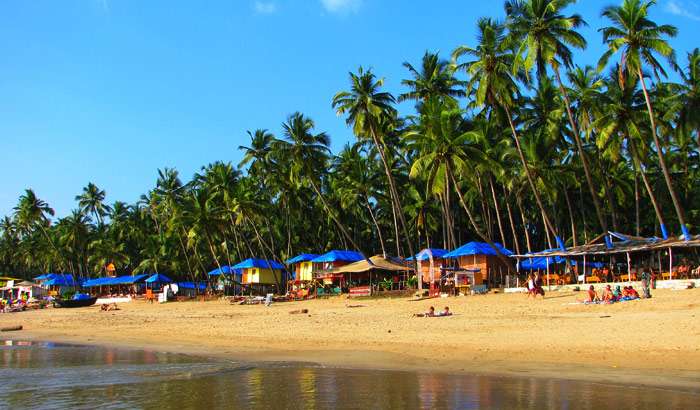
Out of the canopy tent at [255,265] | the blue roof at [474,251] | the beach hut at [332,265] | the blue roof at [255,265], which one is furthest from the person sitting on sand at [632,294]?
the blue roof at [255,265]

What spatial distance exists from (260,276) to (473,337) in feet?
125

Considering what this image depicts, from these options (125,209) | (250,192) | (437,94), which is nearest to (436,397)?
(437,94)

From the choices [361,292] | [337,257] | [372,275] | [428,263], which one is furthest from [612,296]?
[337,257]

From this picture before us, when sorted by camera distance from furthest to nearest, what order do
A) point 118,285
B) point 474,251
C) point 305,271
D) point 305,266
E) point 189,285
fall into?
1. point 118,285
2. point 189,285
3. point 305,266
4. point 305,271
5. point 474,251

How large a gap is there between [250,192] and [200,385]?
40.0m

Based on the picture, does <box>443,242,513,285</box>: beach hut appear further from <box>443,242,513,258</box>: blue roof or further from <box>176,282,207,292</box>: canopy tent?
<box>176,282,207,292</box>: canopy tent

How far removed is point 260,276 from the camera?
5453cm

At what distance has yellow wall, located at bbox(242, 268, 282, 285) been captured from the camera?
5450cm

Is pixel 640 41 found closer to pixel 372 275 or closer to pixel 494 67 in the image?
pixel 494 67

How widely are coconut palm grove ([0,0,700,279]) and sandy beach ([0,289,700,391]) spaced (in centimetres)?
1092

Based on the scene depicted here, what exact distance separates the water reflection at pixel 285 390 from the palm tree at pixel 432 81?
30694 millimetres

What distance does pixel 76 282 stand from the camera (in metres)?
81.2

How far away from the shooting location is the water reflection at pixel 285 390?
1050 centimetres

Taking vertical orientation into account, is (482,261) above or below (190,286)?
above
